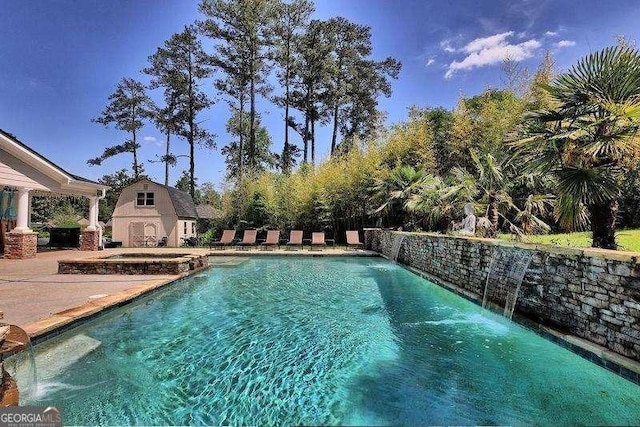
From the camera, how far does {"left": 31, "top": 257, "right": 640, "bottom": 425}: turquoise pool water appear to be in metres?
2.97

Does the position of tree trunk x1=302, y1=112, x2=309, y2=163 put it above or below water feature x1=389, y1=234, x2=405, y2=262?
above

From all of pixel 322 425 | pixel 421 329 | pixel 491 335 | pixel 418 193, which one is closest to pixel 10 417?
pixel 322 425

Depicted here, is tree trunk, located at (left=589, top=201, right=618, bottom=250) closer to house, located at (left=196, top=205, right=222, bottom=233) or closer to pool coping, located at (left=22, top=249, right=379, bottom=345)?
pool coping, located at (left=22, top=249, right=379, bottom=345)

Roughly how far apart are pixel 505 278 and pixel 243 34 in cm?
2258

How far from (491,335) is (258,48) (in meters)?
23.2

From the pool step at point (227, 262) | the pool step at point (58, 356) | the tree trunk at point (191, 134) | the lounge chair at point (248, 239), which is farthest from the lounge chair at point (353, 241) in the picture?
the tree trunk at point (191, 134)

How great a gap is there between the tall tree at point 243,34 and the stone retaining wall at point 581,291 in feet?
61.8

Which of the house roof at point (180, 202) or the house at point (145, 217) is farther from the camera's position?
the house roof at point (180, 202)

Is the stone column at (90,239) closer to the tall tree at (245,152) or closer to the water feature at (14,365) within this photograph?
the water feature at (14,365)

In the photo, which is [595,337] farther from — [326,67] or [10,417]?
[326,67]

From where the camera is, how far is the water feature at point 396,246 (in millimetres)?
12565

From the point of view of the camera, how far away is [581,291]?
4297mm

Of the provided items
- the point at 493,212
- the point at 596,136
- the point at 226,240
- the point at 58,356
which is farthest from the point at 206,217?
the point at 596,136

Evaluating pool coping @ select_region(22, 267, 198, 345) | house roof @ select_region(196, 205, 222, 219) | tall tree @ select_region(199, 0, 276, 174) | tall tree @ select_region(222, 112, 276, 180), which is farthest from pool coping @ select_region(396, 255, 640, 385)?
tall tree @ select_region(222, 112, 276, 180)
